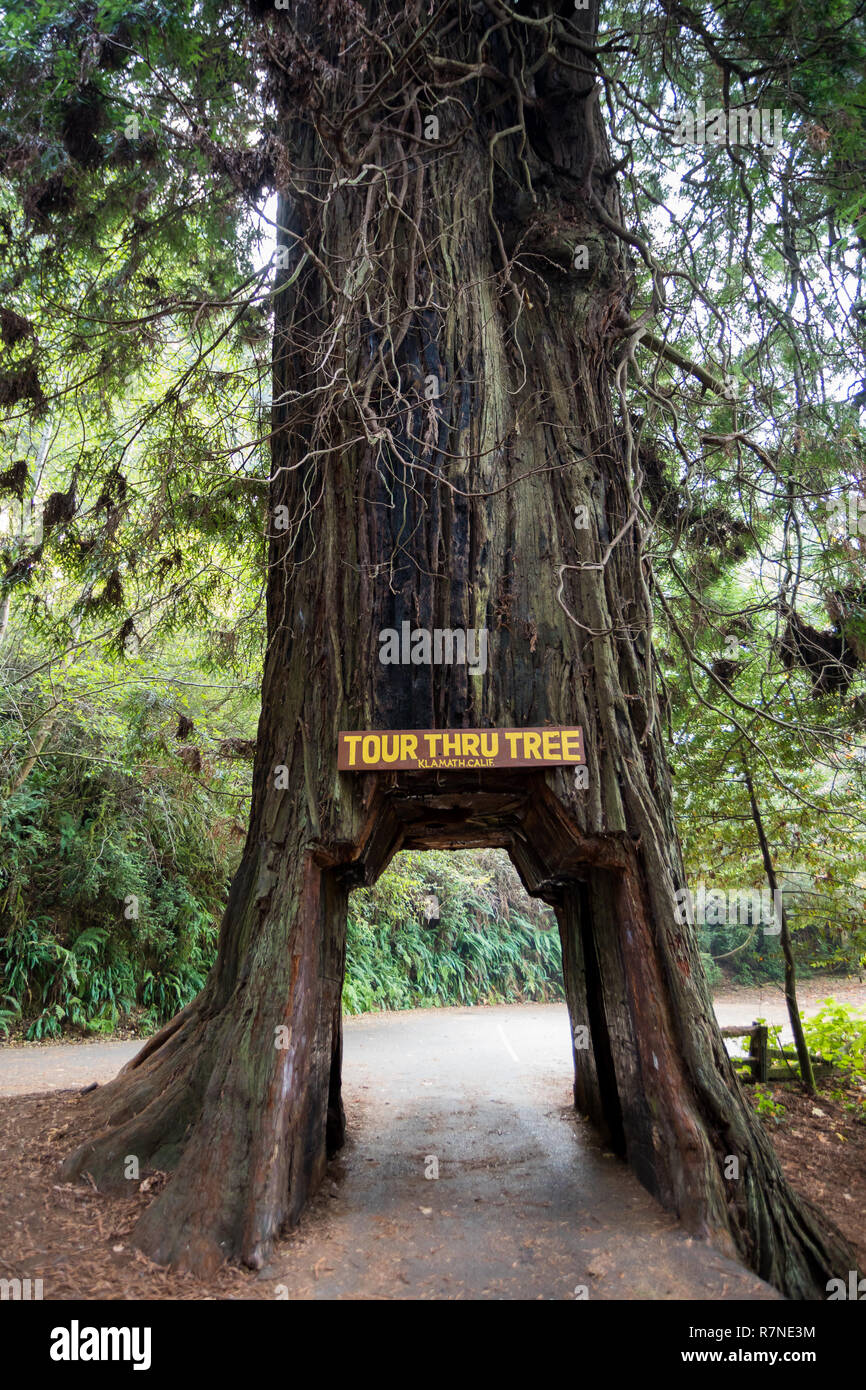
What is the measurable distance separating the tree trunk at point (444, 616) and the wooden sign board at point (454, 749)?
130 millimetres

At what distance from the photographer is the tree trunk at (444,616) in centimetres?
423

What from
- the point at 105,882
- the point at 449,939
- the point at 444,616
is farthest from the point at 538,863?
the point at 449,939

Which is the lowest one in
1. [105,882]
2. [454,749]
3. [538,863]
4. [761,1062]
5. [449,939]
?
[761,1062]

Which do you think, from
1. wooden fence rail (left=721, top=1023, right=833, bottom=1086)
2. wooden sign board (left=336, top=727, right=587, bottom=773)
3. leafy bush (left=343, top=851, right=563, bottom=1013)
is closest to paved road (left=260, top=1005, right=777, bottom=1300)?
wooden fence rail (left=721, top=1023, right=833, bottom=1086)

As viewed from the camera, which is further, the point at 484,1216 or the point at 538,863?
the point at 538,863

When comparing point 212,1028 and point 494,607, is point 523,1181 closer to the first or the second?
point 212,1028

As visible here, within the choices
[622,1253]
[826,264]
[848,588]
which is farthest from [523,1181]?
[826,264]

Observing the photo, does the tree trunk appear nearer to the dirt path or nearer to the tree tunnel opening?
the tree tunnel opening

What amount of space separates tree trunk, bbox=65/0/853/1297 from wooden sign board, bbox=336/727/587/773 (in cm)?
13

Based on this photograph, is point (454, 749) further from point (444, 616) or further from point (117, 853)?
point (117, 853)

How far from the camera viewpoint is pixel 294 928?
4.47 m

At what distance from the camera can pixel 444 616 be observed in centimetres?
486

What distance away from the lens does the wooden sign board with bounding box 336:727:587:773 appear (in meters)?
4.57

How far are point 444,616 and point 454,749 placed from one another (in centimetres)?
83
